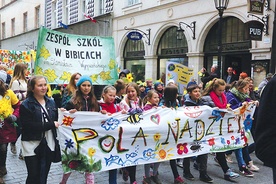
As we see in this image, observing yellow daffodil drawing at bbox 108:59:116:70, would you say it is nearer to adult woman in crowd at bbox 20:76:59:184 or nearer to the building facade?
adult woman in crowd at bbox 20:76:59:184

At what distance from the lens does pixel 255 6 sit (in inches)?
402

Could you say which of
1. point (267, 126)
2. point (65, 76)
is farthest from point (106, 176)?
point (267, 126)

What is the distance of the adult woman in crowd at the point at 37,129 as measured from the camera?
11.6 ft

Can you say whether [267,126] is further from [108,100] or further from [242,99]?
[242,99]

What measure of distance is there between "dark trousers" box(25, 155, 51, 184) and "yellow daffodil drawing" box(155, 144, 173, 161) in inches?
67.2

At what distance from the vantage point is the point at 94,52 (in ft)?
23.2

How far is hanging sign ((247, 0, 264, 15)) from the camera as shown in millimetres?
10062

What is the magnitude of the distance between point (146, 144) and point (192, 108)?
106cm

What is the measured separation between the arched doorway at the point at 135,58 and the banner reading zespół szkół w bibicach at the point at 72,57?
35.7 feet

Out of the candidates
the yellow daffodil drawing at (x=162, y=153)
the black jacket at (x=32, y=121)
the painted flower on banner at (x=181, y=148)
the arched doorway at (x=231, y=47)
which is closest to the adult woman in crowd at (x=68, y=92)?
the black jacket at (x=32, y=121)

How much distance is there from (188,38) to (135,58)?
16.1 ft

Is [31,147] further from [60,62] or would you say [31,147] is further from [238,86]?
[238,86]

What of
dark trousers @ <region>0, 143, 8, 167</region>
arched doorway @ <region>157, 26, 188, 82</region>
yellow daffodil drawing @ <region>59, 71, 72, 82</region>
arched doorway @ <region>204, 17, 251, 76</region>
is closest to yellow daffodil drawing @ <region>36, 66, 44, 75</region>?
yellow daffodil drawing @ <region>59, 71, 72, 82</region>

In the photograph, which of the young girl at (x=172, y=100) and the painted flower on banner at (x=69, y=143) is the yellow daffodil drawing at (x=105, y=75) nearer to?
the young girl at (x=172, y=100)
